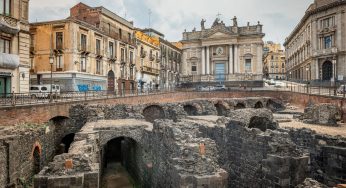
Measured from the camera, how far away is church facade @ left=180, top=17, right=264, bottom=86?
49.9m

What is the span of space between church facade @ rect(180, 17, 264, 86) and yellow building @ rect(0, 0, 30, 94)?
103 feet

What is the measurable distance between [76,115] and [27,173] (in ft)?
22.4

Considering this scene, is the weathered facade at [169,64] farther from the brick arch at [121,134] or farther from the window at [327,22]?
the brick arch at [121,134]

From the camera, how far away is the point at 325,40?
47.1 metres

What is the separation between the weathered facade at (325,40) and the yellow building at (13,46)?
37.1 meters

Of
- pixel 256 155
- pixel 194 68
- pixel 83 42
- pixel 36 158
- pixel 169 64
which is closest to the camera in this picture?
pixel 256 155

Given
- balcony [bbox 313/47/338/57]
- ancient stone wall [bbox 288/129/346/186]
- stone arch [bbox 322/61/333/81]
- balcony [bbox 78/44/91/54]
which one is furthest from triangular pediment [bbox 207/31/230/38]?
ancient stone wall [bbox 288/129/346/186]

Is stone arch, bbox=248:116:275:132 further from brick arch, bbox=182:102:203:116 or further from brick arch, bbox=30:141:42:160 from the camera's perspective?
brick arch, bbox=182:102:203:116

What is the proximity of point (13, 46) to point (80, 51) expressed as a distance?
32.9 feet

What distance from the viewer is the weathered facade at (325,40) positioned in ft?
144

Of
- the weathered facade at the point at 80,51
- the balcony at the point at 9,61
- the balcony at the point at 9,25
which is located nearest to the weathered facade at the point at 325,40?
the weathered facade at the point at 80,51

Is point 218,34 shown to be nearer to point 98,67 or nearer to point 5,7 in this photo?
point 98,67

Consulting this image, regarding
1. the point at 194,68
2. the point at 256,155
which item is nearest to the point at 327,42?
the point at 194,68

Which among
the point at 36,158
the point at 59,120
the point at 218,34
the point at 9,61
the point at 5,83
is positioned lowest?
the point at 36,158
